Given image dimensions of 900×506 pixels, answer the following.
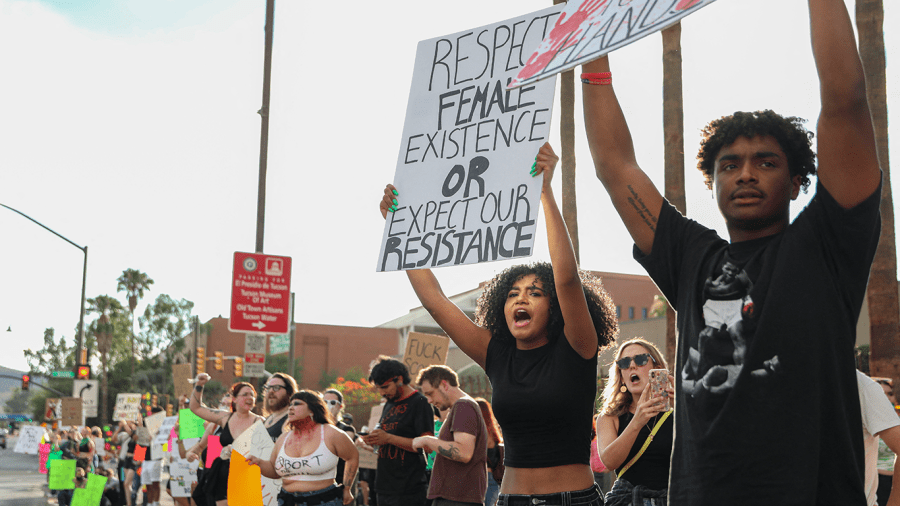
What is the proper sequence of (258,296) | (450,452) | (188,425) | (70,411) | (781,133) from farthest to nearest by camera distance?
(70,411)
(258,296)
(188,425)
(450,452)
(781,133)

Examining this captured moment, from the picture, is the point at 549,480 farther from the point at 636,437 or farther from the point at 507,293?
the point at 507,293

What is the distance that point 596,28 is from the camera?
245 centimetres

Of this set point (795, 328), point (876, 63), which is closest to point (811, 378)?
point (795, 328)

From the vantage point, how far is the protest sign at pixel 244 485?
7121 millimetres

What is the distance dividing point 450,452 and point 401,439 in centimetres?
139

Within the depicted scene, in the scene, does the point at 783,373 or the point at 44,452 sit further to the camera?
the point at 44,452

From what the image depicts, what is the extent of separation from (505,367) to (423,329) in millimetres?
58672

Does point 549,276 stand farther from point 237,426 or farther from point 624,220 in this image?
point 237,426

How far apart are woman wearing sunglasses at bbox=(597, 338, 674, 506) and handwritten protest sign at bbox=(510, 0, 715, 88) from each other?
72.1 inches

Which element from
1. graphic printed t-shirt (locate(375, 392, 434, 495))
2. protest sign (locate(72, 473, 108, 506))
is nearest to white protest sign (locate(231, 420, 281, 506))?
graphic printed t-shirt (locate(375, 392, 434, 495))

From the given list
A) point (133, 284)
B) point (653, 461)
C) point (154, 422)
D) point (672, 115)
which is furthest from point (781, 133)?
point (133, 284)

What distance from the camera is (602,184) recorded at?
248 centimetres

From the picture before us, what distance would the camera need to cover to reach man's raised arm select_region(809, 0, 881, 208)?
6.24ft

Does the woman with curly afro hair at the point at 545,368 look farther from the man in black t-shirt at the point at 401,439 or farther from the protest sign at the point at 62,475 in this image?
the protest sign at the point at 62,475
